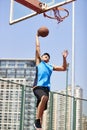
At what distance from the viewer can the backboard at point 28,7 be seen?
1069cm

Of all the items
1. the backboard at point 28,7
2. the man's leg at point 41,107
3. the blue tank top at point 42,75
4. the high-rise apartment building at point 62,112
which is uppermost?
the backboard at point 28,7

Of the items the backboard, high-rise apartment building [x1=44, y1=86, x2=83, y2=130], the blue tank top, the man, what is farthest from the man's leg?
the backboard

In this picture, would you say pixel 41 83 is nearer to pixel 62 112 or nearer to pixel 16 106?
pixel 16 106

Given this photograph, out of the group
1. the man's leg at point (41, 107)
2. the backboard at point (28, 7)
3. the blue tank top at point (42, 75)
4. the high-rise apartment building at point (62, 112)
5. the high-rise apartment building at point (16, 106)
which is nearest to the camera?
the man's leg at point (41, 107)

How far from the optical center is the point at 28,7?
35.4 feet

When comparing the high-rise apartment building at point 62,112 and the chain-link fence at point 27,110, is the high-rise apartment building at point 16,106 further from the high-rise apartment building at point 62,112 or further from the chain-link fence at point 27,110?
the high-rise apartment building at point 62,112

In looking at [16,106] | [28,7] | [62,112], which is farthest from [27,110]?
[28,7]

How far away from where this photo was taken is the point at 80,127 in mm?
12328

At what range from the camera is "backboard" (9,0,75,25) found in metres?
10.7

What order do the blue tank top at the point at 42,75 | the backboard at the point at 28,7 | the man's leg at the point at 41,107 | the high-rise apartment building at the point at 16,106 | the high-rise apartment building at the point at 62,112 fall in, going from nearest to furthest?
the man's leg at the point at 41,107 → the blue tank top at the point at 42,75 → the high-rise apartment building at the point at 16,106 → the backboard at the point at 28,7 → the high-rise apartment building at the point at 62,112

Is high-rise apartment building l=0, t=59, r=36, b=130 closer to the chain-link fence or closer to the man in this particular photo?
the chain-link fence

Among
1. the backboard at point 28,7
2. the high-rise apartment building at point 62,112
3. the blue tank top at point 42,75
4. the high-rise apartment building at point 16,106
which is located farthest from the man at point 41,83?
the high-rise apartment building at point 62,112

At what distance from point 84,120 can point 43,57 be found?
4850 mm

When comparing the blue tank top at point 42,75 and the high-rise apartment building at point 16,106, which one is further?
the high-rise apartment building at point 16,106
